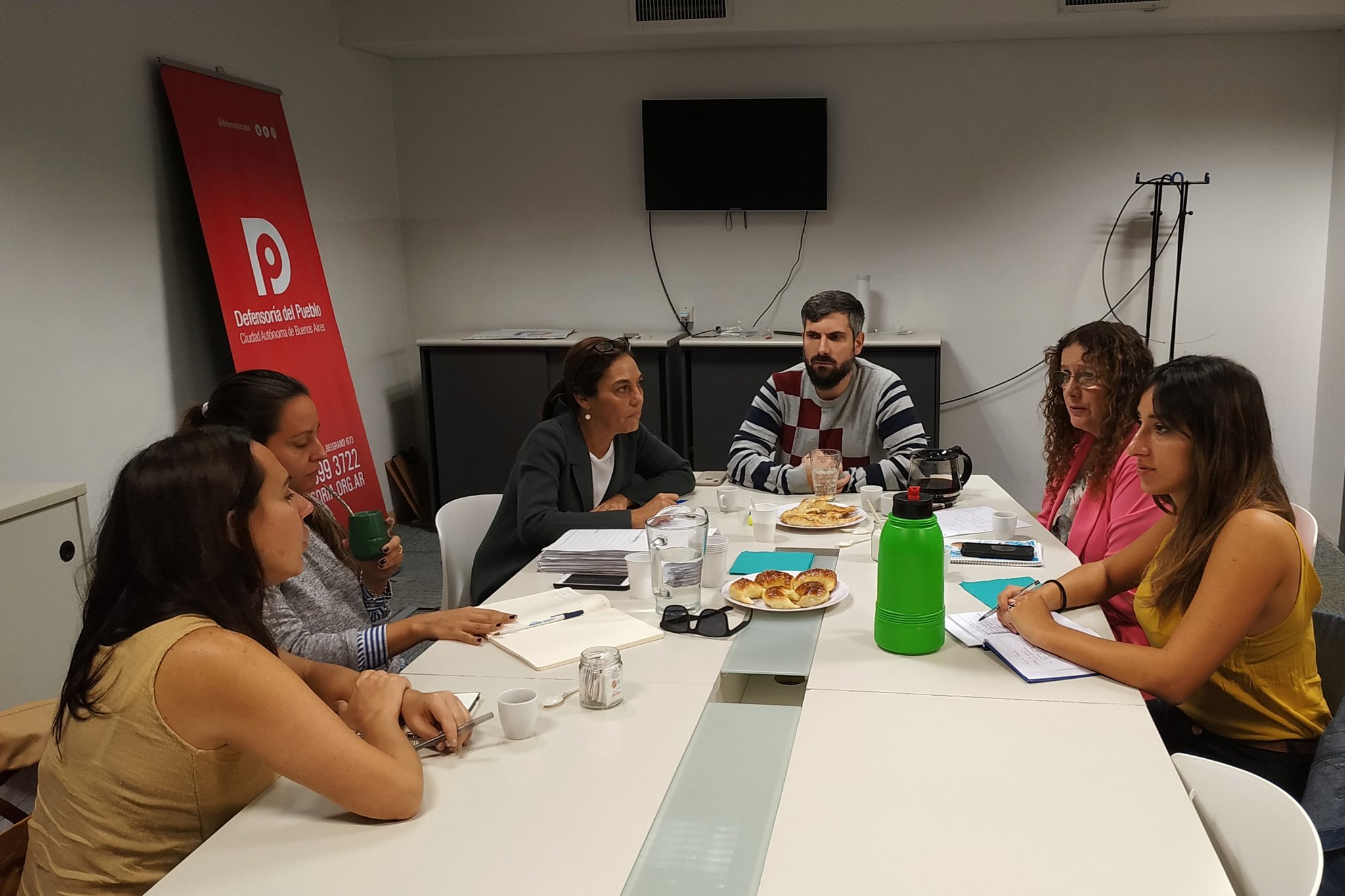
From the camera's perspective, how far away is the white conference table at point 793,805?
1.14 metres

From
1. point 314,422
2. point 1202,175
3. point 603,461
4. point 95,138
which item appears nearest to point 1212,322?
point 1202,175

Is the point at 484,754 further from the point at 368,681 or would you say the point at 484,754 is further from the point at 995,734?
the point at 995,734

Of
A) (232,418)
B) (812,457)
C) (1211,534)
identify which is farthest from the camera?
(812,457)

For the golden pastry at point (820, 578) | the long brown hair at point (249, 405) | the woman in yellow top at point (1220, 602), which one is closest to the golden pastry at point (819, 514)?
the golden pastry at point (820, 578)

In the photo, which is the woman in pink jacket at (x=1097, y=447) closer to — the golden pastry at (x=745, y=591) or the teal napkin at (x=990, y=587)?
the teal napkin at (x=990, y=587)

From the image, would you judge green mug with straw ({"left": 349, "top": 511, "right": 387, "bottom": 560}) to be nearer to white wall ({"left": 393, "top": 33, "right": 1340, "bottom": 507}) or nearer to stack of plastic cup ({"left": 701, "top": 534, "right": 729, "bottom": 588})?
stack of plastic cup ({"left": 701, "top": 534, "right": 729, "bottom": 588})

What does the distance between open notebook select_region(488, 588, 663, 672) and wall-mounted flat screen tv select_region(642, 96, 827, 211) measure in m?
3.67

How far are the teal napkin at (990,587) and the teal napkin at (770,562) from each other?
342 mm

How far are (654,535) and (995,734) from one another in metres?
0.83

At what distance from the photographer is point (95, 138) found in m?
3.57

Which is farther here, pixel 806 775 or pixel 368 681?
pixel 368 681

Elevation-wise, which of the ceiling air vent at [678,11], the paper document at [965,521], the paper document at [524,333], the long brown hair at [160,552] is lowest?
the paper document at [965,521]

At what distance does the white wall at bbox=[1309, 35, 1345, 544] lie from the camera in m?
4.80

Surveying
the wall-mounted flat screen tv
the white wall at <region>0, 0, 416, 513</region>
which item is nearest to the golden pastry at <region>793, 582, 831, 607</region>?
the white wall at <region>0, 0, 416, 513</region>
